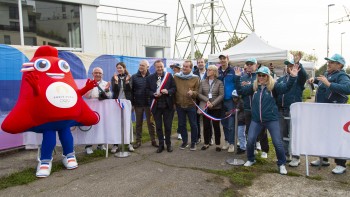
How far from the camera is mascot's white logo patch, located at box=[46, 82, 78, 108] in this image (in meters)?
4.31

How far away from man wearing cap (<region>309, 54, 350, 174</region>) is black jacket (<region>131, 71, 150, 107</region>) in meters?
3.19

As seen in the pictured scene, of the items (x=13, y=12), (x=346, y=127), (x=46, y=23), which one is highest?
(x=13, y=12)

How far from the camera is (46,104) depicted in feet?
14.0

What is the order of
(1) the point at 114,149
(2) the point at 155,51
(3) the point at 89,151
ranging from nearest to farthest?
(3) the point at 89,151
(1) the point at 114,149
(2) the point at 155,51

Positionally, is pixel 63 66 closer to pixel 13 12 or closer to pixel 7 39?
pixel 7 39

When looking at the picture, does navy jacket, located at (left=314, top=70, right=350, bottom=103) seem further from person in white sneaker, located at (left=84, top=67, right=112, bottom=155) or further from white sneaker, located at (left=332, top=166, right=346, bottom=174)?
person in white sneaker, located at (left=84, top=67, right=112, bottom=155)

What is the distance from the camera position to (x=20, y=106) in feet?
14.3

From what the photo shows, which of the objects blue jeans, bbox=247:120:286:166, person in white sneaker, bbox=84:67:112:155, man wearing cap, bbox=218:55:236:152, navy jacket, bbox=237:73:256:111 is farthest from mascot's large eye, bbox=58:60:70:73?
blue jeans, bbox=247:120:286:166

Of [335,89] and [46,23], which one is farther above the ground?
[46,23]

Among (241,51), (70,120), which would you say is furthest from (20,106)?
(241,51)

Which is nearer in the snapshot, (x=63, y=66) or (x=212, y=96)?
(x=63, y=66)

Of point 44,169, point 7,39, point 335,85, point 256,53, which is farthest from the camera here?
point 256,53

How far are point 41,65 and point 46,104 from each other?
25.0 inches

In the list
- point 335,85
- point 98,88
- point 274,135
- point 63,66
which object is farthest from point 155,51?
point 335,85
